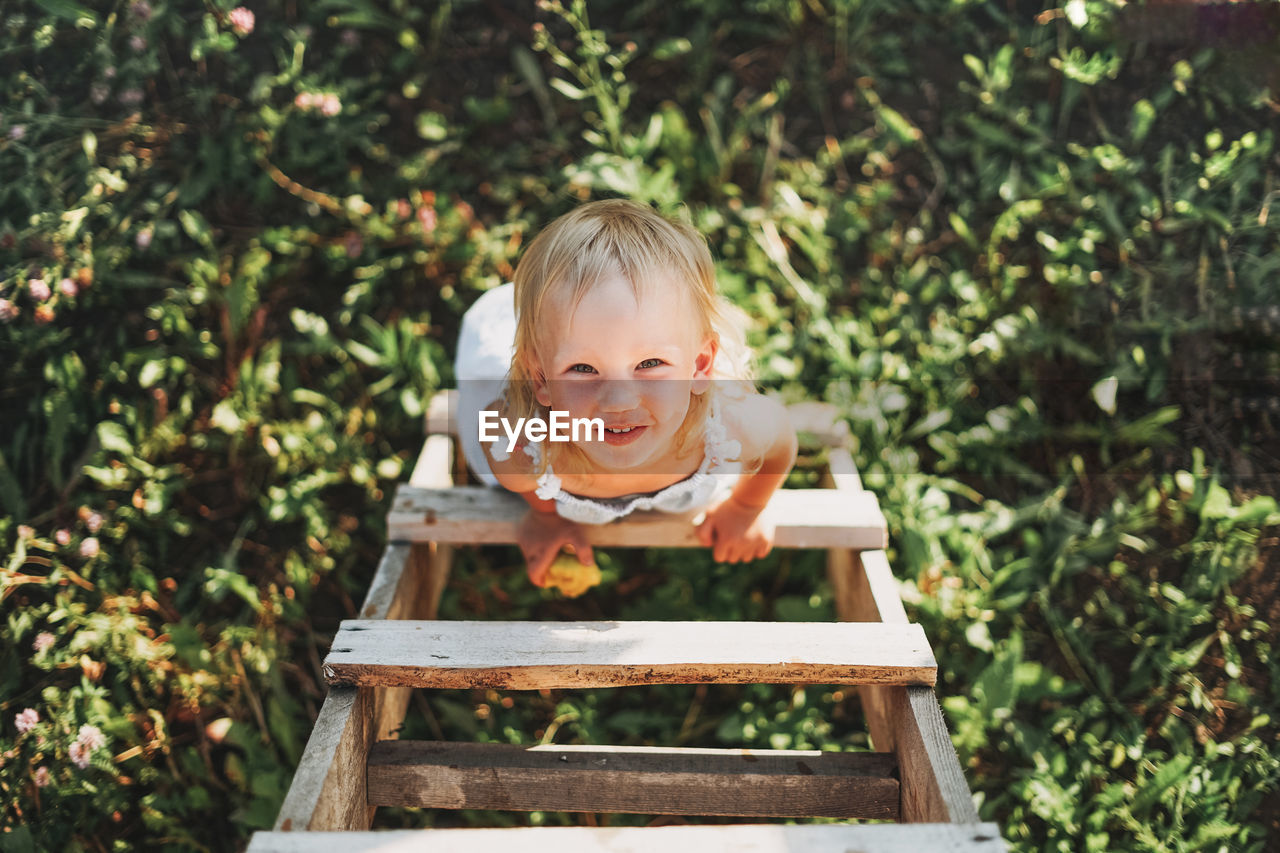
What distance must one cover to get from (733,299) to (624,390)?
1251 mm

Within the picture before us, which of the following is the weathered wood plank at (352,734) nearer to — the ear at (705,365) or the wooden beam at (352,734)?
the wooden beam at (352,734)

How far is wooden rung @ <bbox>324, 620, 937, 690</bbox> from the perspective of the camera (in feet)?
4.99

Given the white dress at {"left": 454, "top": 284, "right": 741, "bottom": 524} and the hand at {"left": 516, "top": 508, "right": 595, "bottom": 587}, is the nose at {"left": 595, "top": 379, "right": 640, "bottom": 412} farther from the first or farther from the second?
the hand at {"left": 516, "top": 508, "right": 595, "bottom": 587}

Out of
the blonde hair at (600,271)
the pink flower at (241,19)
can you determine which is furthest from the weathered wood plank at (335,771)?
the pink flower at (241,19)

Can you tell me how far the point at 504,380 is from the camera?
1887mm

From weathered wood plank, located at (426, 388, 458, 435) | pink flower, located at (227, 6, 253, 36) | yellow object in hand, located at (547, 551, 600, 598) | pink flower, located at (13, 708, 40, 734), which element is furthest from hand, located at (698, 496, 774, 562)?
pink flower, located at (227, 6, 253, 36)

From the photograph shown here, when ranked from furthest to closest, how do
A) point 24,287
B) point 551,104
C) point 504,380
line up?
point 551,104 → point 24,287 → point 504,380

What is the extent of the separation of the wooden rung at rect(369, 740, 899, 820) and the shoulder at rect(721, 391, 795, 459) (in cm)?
57

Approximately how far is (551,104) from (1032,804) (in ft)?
7.75

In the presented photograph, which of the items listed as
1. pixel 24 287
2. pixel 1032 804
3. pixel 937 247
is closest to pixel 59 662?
pixel 24 287

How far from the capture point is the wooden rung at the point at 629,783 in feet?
5.19

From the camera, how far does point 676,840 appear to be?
1267 millimetres

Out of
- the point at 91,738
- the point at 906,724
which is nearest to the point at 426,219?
the point at 91,738

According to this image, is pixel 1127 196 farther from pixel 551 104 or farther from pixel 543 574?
pixel 543 574
